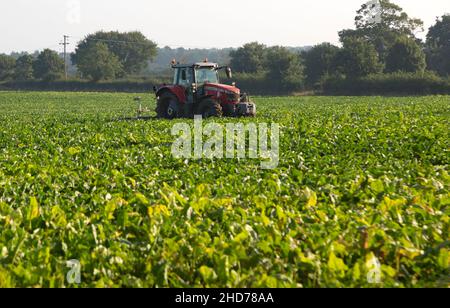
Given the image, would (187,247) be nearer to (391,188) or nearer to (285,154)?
(391,188)

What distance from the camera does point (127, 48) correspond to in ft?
375

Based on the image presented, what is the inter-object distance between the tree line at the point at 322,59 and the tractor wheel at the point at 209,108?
128 feet

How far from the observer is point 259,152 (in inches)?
430

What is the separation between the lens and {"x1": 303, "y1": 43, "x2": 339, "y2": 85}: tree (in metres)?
65.3

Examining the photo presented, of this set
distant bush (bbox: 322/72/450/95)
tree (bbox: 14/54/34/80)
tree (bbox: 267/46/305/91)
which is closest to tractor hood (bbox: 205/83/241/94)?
distant bush (bbox: 322/72/450/95)

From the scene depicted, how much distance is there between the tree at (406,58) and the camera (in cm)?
6128

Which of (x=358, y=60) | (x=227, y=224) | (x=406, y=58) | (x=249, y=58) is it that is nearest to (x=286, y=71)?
(x=358, y=60)

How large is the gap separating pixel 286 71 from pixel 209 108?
45.4m

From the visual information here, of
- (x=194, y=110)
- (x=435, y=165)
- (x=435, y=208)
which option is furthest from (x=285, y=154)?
(x=194, y=110)

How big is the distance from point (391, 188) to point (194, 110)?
14.0 meters

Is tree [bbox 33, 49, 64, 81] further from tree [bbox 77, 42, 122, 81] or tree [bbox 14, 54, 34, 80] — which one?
tree [bbox 77, 42, 122, 81]

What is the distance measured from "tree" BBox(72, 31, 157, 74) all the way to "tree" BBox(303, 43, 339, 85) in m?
50.4

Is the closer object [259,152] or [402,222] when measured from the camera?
[402,222]
